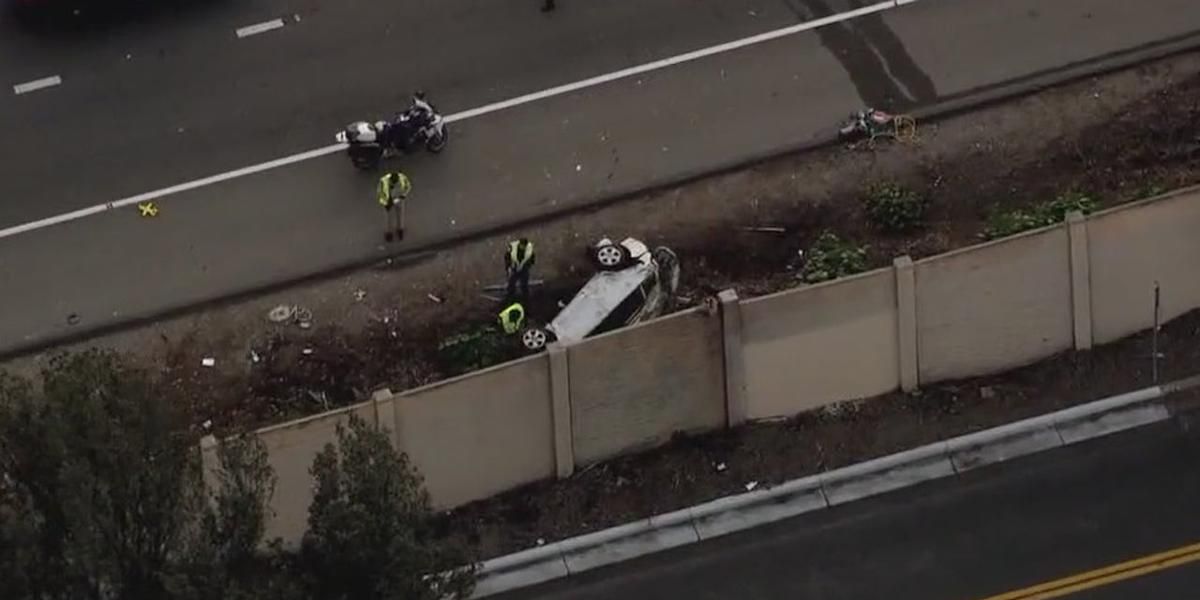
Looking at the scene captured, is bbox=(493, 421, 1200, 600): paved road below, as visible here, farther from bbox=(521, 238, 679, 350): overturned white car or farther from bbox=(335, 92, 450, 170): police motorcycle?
bbox=(335, 92, 450, 170): police motorcycle

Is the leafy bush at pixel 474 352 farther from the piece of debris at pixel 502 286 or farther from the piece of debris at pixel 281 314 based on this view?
the piece of debris at pixel 281 314

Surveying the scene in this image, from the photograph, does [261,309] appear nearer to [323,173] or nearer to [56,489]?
[323,173]

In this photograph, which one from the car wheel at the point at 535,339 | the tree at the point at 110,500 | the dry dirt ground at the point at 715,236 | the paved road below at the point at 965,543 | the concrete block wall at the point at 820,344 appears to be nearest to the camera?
the tree at the point at 110,500

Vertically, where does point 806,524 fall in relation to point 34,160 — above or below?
below

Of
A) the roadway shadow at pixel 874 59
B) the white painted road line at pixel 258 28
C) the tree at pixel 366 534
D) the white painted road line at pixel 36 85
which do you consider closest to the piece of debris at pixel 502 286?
the roadway shadow at pixel 874 59

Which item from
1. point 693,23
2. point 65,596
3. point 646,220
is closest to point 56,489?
point 65,596

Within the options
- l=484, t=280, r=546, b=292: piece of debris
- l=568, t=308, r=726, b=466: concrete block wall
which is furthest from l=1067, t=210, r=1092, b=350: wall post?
l=484, t=280, r=546, b=292: piece of debris
